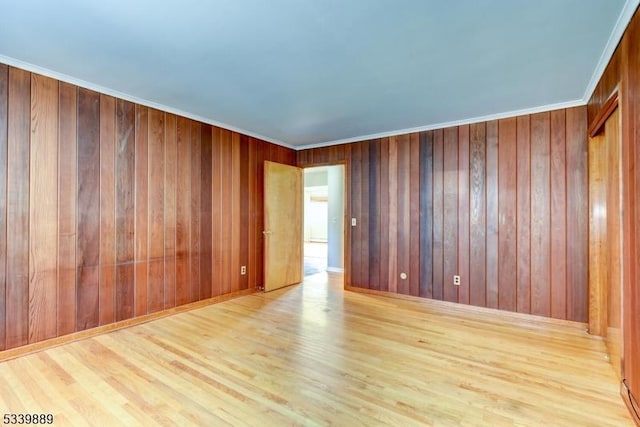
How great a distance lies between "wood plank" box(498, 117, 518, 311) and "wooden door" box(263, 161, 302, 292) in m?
3.03

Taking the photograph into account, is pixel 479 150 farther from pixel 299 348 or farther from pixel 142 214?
pixel 142 214

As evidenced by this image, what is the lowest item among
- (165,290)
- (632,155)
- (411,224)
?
(165,290)

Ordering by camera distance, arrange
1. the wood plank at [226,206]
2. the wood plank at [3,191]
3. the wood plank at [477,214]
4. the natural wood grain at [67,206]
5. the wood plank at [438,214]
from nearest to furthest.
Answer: the wood plank at [3,191]
the natural wood grain at [67,206]
the wood plank at [477,214]
the wood plank at [438,214]
the wood plank at [226,206]

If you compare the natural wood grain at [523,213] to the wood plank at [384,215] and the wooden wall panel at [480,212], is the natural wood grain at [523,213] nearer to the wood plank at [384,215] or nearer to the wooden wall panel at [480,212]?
the wooden wall panel at [480,212]

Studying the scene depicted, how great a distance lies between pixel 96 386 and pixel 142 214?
5.75 feet

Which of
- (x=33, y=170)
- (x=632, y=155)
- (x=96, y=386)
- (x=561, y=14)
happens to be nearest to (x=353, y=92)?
(x=561, y=14)

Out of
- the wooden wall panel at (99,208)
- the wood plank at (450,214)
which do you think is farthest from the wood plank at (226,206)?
the wood plank at (450,214)

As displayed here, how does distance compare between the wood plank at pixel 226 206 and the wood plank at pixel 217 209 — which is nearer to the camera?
the wood plank at pixel 217 209

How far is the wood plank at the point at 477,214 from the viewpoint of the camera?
12.2ft

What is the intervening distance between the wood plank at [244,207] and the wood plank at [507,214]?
337 centimetres

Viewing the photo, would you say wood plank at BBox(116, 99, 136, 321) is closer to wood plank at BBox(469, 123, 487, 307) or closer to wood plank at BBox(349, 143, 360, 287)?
wood plank at BBox(349, 143, 360, 287)

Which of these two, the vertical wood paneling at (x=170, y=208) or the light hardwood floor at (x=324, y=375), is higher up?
the vertical wood paneling at (x=170, y=208)

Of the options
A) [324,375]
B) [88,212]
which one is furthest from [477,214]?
[88,212]

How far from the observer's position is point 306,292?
15.1ft
